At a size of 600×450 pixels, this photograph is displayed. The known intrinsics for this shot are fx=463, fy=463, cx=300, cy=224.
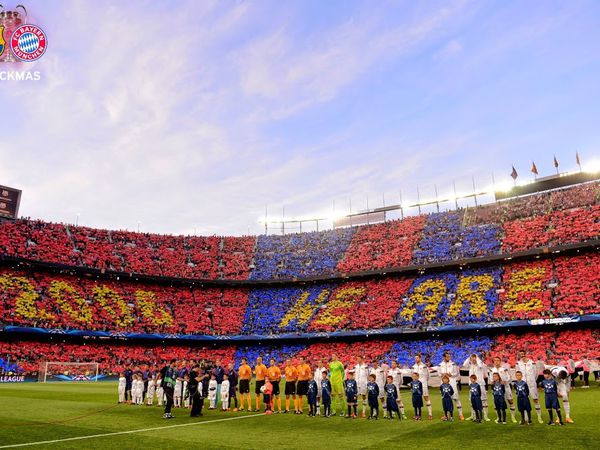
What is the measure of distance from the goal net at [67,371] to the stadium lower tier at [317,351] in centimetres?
106

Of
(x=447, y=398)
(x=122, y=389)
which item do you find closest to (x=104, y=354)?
(x=122, y=389)

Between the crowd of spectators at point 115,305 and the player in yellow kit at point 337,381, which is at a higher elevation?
the crowd of spectators at point 115,305

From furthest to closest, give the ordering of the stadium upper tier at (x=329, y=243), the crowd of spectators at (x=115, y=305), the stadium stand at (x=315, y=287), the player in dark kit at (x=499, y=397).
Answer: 1. the stadium upper tier at (x=329, y=243)
2. the crowd of spectators at (x=115, y=305)
3. the stadium stand at (x=315, y=287)
4. the player in dark kit at (x=499, y=397)

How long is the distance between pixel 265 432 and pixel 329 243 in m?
56.8

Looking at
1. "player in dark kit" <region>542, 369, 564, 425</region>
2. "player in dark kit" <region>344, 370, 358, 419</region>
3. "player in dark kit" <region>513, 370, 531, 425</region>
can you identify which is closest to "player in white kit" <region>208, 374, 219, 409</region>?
"player in dark kit" <region>344, 370, 358, 419</region>

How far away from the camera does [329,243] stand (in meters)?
69.8

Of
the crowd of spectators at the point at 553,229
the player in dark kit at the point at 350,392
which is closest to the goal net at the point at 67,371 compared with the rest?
the player in dark kit at the point at 350,392

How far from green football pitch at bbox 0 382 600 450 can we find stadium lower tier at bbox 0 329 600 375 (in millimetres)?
24554

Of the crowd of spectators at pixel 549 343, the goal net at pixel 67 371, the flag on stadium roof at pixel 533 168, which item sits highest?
the flag on stadium roof at pixel 533 168

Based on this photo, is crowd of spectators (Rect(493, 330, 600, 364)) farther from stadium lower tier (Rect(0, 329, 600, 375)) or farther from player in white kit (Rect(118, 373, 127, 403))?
player in white kit (Rect(118, 373, 127, 403))

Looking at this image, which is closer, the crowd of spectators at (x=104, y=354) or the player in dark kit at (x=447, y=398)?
the player in dark kit at (x=447, y=398)

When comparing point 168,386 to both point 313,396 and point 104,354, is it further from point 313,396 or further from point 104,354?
point 104,354

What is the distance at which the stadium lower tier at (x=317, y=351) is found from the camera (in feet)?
131

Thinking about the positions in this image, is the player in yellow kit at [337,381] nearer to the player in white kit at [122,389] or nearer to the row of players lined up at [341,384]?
the row of players lined up at [341,384]
